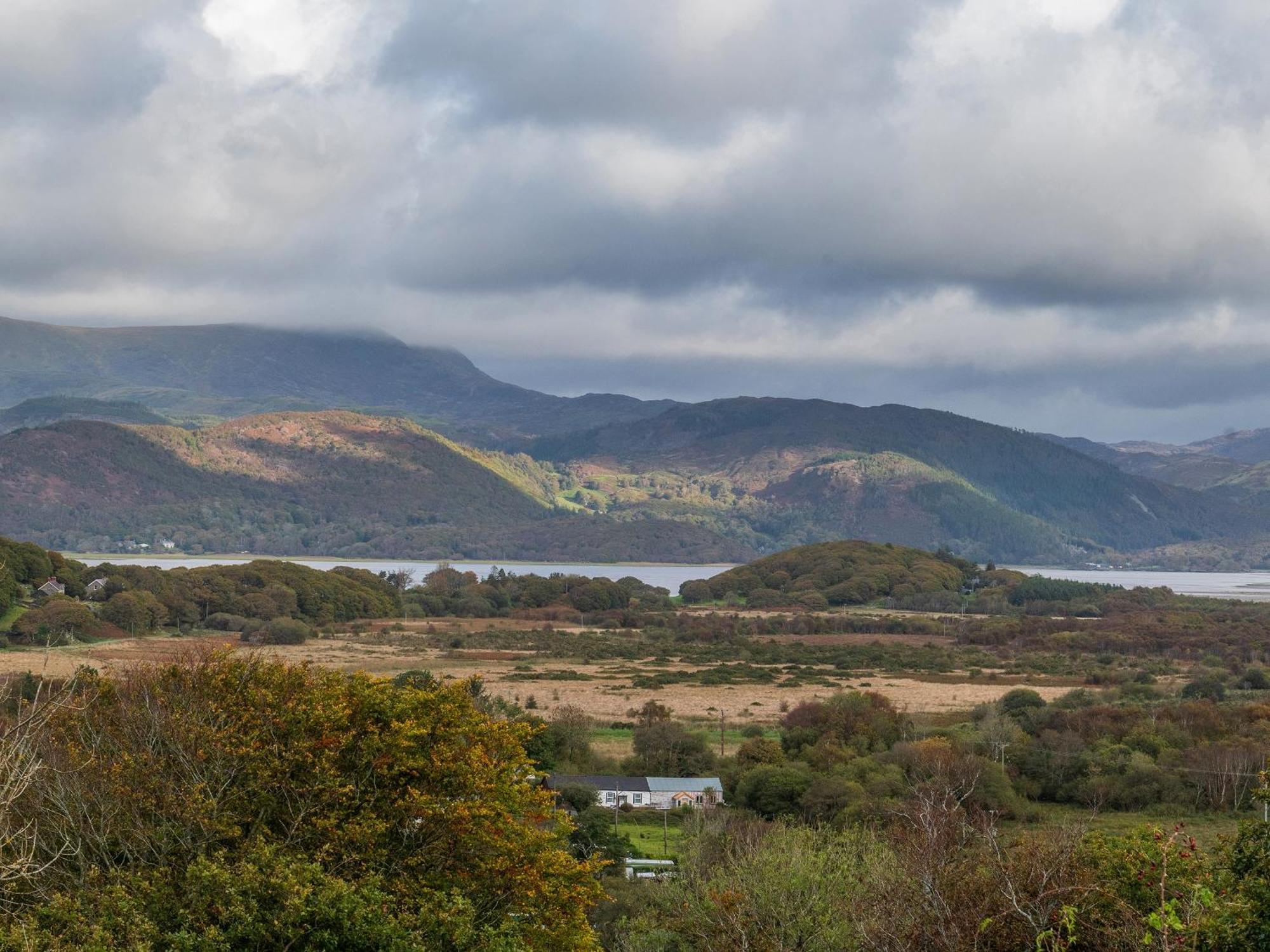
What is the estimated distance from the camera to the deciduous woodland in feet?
54.3

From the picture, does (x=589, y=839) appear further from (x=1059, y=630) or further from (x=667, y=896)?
(x=1059, y=630)

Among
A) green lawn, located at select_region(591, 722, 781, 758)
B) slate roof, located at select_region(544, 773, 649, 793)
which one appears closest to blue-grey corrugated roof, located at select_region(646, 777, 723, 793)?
slate roof, located at select_region(544, 773, 649, 793)

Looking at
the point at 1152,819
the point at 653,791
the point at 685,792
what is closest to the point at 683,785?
the point at 685,792

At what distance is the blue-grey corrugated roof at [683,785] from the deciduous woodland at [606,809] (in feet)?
5.16

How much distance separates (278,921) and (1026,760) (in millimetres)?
44553

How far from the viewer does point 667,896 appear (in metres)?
27.8

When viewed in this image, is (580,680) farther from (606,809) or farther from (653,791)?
(606,809)

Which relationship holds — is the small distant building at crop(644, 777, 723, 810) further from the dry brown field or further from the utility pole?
the dry brown field

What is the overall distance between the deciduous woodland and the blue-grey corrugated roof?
1.57m

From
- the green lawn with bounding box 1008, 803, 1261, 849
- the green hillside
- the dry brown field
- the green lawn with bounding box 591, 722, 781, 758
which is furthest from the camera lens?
the green hillside

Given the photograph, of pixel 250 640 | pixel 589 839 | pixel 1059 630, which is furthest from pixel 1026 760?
pixel 1059 630

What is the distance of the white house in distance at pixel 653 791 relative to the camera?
4766cm

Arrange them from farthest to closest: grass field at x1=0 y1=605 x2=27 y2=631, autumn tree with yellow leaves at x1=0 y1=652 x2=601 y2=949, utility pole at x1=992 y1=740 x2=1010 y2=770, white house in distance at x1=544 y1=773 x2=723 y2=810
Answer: grass field at x1=0 y1=605 x2=27 y2=631 → utility pole at x1=992 y1=740 x2=1010 y2=770 → white house in distance at x1=544 y1=773 x2=723 y2=810 → autumn tree with yellow leaves at x1=0 y1=652 x2=601 y2=949

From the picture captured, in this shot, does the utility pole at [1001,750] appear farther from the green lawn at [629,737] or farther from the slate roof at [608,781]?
the slate roof at [608,781]
